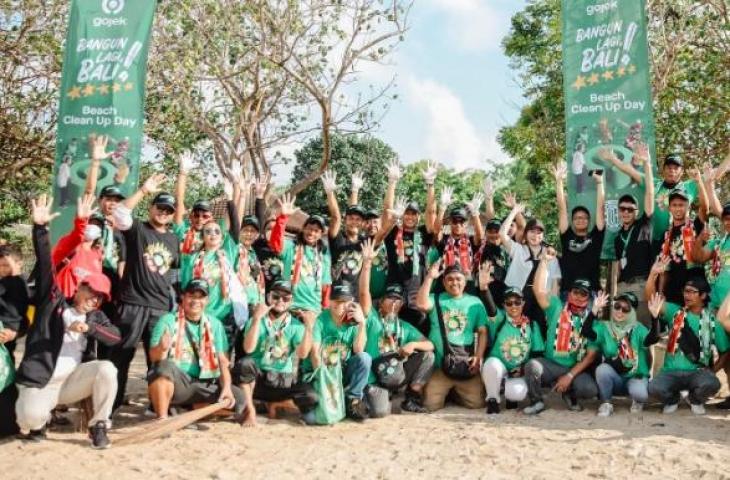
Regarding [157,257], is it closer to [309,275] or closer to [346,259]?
[309,275]

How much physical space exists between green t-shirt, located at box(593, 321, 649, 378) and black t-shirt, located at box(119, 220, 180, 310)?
392cm

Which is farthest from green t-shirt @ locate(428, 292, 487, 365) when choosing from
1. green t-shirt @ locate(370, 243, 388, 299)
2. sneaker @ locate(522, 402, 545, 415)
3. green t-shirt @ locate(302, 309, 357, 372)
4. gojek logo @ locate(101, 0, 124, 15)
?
gojek logo @ locate(101, 0, 124, 15)

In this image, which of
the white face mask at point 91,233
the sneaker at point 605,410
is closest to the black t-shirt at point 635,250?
the sneaker at point 605,410

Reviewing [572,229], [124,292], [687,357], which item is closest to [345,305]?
[124,292]

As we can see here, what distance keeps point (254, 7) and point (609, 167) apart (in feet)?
22.8

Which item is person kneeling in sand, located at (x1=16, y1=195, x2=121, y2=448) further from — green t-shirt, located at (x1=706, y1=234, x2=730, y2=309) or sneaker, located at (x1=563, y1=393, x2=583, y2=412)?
green t-shirt, located at (x1=706, y1=234, x2=730, y2=309)

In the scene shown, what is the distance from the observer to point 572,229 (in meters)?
7.70

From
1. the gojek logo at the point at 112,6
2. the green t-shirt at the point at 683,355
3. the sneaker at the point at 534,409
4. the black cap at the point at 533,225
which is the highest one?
the gojek logo at the point at 112,6

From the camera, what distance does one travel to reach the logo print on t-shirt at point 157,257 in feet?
20.9

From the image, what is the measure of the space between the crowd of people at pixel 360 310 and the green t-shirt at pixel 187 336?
2 cm

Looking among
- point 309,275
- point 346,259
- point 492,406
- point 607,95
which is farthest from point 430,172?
point 492,406

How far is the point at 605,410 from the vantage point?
6.74 metres

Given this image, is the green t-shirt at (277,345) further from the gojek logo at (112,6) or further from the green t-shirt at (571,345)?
the gojek logo at (112,6)

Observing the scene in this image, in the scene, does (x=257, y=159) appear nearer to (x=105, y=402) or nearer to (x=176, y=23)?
(x=176, y=23)
